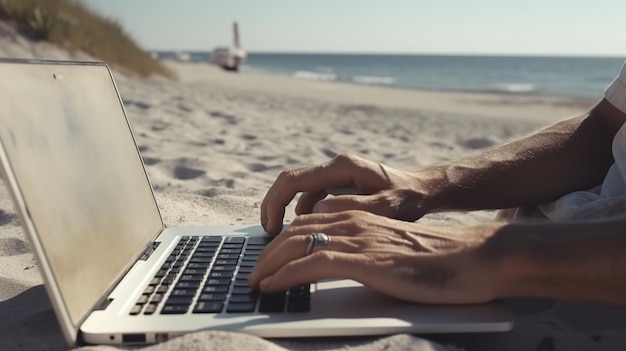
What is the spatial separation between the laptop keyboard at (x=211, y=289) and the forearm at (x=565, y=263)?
1.19ft

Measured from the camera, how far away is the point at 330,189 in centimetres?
158

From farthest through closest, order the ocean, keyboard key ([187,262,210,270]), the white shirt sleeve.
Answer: the ocean
the white shirt sleeve
keyboard key ([187,262,210,270])

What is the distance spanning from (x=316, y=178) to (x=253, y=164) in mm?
1935

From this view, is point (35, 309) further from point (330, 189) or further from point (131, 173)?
point (330, 189)

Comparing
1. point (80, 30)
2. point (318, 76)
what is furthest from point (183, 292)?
point (318, 76)

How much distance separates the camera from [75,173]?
1244 mm

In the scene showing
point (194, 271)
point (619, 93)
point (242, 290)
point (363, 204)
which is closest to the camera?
point (242, 290)

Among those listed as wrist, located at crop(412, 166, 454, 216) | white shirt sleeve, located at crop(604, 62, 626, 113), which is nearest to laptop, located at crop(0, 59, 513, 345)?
wrist, located at crop(412, 166, 454, 216)

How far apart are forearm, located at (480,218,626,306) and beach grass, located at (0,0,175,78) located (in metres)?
8.46

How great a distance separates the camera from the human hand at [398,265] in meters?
1.09

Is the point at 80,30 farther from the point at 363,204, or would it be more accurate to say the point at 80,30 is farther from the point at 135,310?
the point at 135,310

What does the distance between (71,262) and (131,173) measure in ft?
1.90

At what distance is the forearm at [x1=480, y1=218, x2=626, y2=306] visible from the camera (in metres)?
1.11

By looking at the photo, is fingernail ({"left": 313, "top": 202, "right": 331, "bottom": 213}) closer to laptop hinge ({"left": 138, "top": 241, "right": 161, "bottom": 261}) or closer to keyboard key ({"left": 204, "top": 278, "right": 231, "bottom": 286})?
keyboard key ({"left": 204, "top": 278, "right": 231, "bottom": 286})
